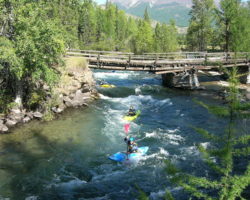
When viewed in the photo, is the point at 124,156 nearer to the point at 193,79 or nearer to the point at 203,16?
the point at 193,79

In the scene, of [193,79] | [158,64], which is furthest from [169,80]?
Answer: [158,64]

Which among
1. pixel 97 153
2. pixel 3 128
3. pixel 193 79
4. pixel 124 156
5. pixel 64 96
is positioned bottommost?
pixel 97 153

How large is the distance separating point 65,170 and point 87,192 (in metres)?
2.57

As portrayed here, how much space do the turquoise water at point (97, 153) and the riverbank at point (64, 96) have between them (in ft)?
3.30

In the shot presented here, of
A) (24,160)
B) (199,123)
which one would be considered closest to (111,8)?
(199,123)

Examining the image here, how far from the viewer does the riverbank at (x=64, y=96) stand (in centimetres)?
2323

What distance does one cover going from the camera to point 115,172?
16406mm

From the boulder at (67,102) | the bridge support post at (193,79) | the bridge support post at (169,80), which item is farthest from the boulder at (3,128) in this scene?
the bridge support post at (193,79)

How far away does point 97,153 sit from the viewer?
1856 centimetres

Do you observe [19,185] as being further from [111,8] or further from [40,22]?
[111,8]

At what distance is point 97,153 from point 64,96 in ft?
38.4

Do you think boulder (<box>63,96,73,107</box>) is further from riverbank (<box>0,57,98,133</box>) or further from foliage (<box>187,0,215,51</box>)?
foliage (<box>187,0,215,51</box>)

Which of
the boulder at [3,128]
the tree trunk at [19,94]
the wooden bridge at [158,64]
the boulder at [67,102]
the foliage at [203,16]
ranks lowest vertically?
the boulder at [3,128]

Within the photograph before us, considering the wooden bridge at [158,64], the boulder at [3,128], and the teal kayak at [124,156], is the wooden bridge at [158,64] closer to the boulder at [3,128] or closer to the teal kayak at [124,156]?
the boulder at [3,128]
